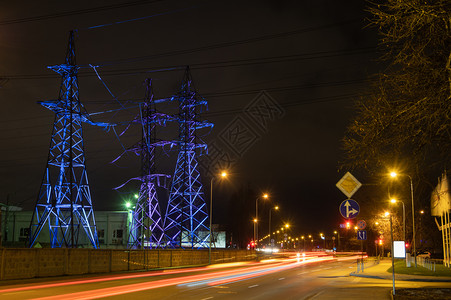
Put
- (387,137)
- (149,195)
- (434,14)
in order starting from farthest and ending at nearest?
(149,195)
(387,137)
(434,14)

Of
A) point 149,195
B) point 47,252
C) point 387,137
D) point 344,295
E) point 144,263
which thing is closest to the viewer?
point 387,137

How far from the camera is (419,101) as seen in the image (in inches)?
398

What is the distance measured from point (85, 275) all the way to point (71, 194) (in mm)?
14189

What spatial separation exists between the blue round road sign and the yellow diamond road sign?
2.21 ft

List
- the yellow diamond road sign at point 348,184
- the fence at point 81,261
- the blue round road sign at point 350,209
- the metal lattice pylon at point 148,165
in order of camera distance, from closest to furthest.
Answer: the yellow diamond road sign at point 348,184 < the blue round road sign at point 350,209 < the fence at point 81,261 < the metal lattice pylon at point 148,165

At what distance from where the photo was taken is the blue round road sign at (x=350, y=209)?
50.4 feet

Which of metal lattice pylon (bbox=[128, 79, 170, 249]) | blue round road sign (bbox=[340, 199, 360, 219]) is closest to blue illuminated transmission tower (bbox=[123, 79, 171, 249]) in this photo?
A: metal lattice pylon (bbox=[128, 79, 170, 249])

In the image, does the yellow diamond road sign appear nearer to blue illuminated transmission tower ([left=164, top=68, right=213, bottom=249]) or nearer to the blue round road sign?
the blue round road sign

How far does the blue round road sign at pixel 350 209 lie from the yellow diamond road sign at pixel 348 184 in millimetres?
675

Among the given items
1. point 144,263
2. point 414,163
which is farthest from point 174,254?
point 414,163

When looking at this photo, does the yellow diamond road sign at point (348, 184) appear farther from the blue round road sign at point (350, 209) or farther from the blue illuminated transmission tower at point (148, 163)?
the blue illuminated transmission tower at point (148, 163)

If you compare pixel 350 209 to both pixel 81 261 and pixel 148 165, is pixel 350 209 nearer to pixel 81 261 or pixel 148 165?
pixel 81 261

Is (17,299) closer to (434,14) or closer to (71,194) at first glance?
A: (434,14)

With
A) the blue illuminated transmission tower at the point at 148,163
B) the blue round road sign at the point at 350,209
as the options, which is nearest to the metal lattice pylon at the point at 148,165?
the blue illuminated transmission tower at the point at 148,163
